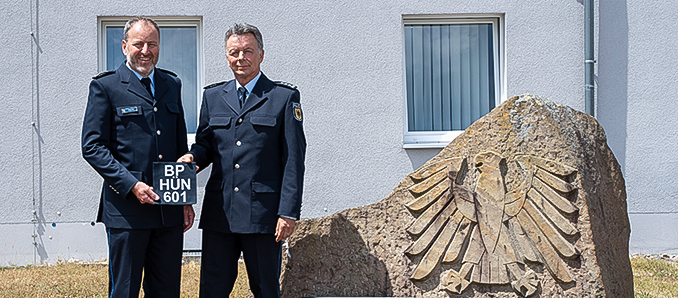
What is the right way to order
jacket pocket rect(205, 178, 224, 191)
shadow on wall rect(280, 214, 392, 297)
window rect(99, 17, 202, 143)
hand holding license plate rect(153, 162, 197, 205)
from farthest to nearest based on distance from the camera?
1. window rect(99, 17, 202, 143)
2. shadow on wall rect(280, 214, 392, 297)
3. jacket pocket rect(205, 178, 224, 191)
4. hand holding license plate rect(153, 162, 197, 205)

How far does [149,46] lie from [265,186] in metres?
0.83

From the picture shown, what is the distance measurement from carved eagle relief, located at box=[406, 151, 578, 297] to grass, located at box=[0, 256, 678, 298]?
5.52 feet

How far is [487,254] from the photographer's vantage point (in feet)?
9.98

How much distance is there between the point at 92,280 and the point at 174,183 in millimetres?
2592

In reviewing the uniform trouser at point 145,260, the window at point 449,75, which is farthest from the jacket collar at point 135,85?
the window at point 449,75

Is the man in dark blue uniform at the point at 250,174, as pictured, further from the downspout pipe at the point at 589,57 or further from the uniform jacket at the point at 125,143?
the downspout pipe at the point at 589,57

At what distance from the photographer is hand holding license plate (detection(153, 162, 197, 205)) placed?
2594 millimetres

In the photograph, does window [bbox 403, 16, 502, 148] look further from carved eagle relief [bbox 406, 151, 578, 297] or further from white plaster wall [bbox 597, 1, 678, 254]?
carved eagle relief [bbox 406, 151, 578, 297]

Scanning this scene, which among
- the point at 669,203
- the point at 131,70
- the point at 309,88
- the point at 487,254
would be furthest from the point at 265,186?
the point at 669,203

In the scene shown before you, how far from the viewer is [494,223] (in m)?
3.05

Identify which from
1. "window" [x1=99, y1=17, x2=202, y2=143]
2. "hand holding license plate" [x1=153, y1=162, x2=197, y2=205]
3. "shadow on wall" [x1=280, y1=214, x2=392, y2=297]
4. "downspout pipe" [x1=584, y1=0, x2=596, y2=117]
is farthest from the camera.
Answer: "window" [x1=99, y1=17, x2=202, y2=143]

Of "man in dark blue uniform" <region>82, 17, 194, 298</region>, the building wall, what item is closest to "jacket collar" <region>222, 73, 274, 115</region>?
"man in dark blue uniform" <region>82, 17, 194, 298</region>

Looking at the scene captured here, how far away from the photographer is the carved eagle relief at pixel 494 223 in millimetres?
2984

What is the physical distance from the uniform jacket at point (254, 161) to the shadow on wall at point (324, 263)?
1.55 ft
